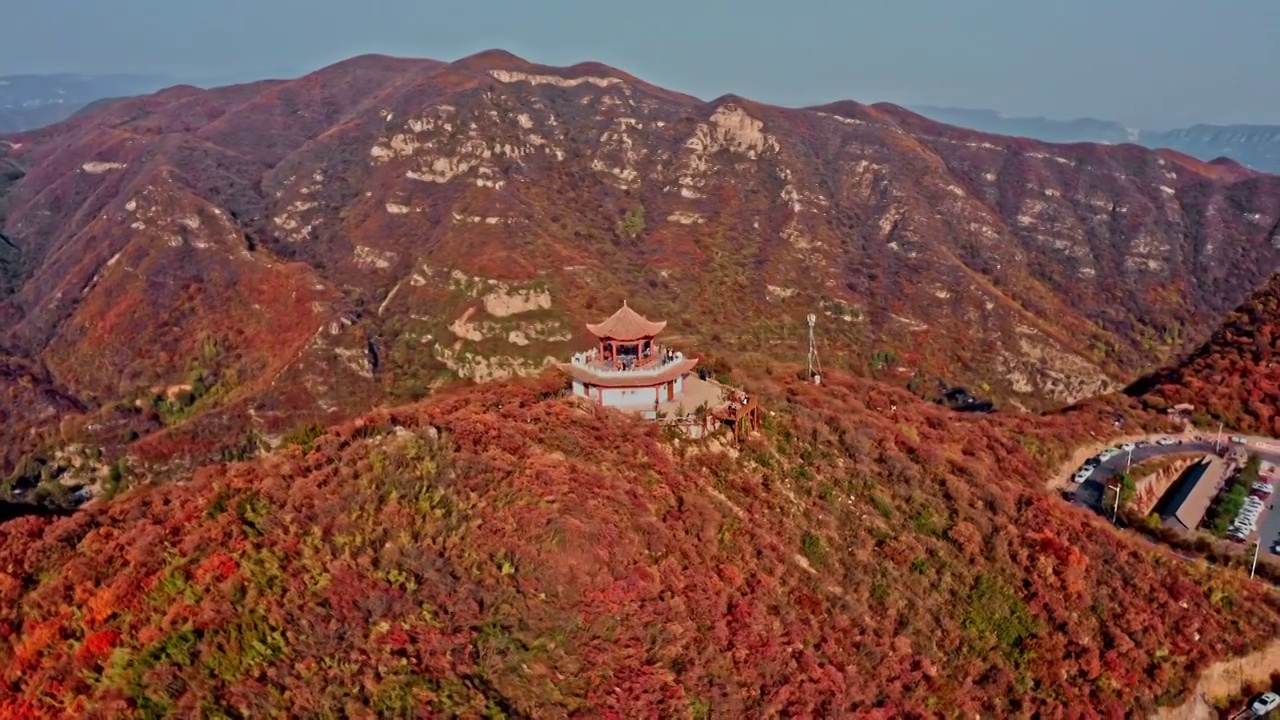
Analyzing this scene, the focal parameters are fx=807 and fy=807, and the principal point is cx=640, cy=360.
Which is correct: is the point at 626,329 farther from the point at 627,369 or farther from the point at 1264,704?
the point at 1264,704

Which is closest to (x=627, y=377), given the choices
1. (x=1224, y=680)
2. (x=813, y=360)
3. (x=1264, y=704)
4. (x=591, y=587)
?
(x=591, y=587)

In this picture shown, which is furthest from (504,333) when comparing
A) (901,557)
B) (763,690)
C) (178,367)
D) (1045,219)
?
(1045,219)

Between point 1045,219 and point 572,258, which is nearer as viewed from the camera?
point 572,258

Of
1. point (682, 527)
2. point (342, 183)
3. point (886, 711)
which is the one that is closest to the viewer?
point (886, 711)

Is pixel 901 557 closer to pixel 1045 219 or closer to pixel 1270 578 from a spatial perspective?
pixel 1270 578

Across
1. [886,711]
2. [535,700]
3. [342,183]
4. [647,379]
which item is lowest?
[886,711]

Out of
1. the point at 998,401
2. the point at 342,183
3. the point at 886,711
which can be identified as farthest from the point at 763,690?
the point at 342,183

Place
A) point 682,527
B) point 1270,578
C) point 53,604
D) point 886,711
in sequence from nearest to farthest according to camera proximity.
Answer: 1. point 53,604
2. point 886,711
3. point 682,527
4. point 1270,578

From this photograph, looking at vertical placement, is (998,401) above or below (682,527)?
below
